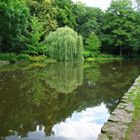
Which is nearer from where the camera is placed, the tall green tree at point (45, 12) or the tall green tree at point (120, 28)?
the tall green tree at point (45, 12)

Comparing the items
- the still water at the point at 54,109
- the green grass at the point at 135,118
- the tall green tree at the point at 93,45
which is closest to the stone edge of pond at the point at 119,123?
the green grass at the point at 135,118

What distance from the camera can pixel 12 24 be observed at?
3272 cm

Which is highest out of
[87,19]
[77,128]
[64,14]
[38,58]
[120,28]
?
[64,14]

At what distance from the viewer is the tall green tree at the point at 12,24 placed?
31.3 m

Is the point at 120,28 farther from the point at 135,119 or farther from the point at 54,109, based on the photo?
the point at 135,119

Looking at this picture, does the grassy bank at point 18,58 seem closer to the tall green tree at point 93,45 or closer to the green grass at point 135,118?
the tall green tree at point 93,45

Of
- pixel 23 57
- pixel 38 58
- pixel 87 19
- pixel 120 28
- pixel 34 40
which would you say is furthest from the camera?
pixel 87 19

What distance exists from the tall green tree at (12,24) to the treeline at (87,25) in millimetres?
187

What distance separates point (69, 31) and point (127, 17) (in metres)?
19.0

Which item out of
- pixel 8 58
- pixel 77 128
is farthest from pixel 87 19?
pixel 77 128

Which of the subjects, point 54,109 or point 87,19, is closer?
point 54,109

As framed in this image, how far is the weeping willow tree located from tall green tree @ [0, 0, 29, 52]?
3.50 m

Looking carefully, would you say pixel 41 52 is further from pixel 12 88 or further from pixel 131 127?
pixel 131 127

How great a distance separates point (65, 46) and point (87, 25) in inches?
773
